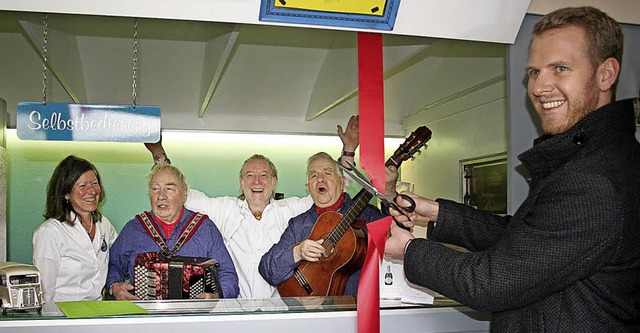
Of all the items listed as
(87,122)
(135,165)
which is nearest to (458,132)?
(135,165)

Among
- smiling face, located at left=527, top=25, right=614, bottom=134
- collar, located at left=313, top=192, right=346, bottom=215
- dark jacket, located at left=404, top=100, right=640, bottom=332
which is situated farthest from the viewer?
collar, located at left=313, top=192, right=346, bottom=215

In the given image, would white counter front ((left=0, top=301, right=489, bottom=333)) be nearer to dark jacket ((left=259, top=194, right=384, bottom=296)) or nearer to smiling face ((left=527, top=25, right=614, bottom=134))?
dark jacket ((left=259, top=194, right=384, bottom=296))

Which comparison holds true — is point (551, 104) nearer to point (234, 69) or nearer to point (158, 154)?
point (234, 69)

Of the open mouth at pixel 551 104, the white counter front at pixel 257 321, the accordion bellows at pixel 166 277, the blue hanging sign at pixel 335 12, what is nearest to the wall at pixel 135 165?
the accordion bellows at pixel 166 277

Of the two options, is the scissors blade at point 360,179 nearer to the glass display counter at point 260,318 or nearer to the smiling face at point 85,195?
the glass display counter at point 260,318

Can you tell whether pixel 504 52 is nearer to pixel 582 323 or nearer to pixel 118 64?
pixel 582 323

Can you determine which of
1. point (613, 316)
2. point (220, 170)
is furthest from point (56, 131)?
point (613, 316)

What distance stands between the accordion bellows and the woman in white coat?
119mm

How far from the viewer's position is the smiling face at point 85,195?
1.98 m

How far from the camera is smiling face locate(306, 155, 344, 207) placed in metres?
2.19

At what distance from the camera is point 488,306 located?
1418 mm

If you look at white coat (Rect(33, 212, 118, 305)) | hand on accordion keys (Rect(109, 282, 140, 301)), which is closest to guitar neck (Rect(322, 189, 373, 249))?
hand on accordion keys (Rect(109, 282, 140, 301))

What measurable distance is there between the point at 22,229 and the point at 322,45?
1.22m

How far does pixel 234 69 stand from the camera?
7.31 feet
